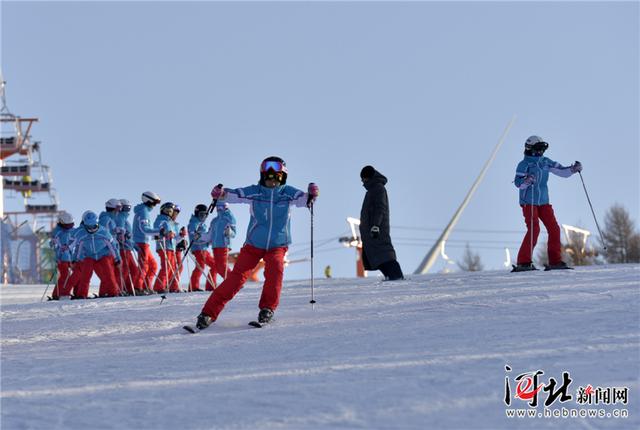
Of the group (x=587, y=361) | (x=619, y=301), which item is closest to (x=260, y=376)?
(x=587, y=361)

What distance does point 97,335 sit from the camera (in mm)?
9852

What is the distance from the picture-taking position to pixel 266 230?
1022cm

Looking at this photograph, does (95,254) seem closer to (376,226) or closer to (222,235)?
(222,235)

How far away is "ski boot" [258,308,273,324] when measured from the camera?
9914 millimetres

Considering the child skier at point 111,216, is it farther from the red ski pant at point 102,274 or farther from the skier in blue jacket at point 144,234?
the red ski pant at point 102,274

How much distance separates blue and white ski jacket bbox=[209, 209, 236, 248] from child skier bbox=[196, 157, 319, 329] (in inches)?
356

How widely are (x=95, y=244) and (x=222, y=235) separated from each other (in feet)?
→ 10.0

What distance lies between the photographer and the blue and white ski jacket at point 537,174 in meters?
14.7

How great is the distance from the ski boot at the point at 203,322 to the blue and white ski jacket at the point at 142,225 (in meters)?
9.53

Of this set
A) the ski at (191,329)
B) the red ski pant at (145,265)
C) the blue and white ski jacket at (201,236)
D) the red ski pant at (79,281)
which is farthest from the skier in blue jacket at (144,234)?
the ski at (191,329)

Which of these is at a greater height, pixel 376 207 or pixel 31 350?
pixel 376 207

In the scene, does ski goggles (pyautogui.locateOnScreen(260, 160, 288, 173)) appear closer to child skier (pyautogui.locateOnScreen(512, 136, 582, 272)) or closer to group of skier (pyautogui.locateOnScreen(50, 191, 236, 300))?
child skier (pyautogui.locateOnScreen(512, 136, 582, 272))

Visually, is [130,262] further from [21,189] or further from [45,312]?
[21,189]

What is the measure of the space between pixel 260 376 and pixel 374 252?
8076 mm
